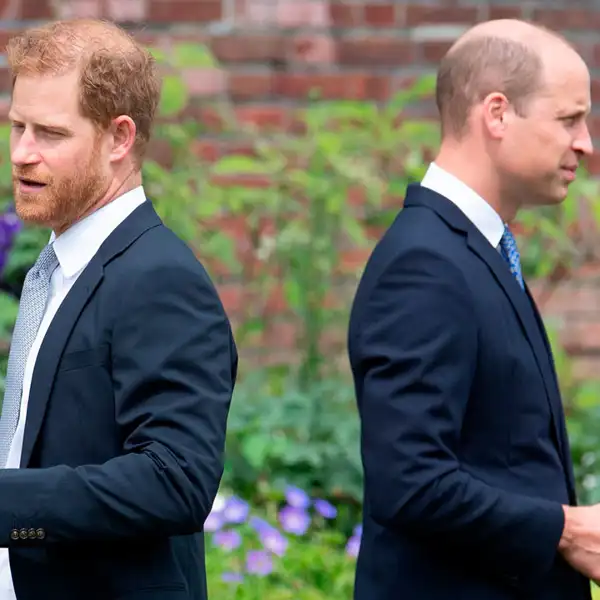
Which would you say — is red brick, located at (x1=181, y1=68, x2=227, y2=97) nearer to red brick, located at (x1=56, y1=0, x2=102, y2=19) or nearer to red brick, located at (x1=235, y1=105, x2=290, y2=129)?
red brick, located at (x1=235, y1=105, x2=290, y2=129)

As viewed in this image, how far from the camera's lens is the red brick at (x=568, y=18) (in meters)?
5.71

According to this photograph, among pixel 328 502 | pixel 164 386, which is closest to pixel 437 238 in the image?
pixel 164 386

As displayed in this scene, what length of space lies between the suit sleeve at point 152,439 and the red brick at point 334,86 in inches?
122

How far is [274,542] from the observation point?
4.40 m

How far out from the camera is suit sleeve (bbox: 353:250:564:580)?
2658mm

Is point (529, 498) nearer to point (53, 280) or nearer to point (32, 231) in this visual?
point (53, 280)

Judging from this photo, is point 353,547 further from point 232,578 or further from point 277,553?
point 232,578

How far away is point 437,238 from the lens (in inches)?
111

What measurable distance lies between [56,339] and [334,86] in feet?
10.6

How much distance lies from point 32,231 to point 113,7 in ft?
3.30

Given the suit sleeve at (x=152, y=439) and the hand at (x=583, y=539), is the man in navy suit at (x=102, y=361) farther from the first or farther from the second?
the hand at (x=583, y=539)

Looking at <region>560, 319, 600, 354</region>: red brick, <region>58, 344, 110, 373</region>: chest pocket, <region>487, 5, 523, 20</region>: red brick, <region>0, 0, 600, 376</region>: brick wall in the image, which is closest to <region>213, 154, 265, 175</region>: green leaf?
<region>0, 0, 600, 376</region>: brick wall

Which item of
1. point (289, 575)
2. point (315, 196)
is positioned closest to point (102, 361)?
point (289, 575)

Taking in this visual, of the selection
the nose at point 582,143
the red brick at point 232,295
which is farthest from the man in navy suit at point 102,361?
the red brick at point 232,295
